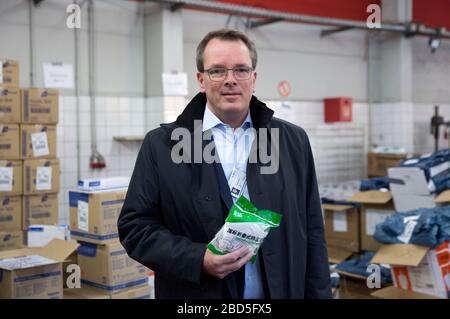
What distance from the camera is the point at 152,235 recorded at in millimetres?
1534

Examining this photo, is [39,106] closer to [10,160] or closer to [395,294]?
[10,160]

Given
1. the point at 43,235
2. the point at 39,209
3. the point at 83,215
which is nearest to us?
the point at 83,215

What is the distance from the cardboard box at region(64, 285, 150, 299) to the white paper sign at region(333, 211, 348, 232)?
220 cm

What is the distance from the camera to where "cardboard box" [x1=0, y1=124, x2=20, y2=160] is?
4301 mm

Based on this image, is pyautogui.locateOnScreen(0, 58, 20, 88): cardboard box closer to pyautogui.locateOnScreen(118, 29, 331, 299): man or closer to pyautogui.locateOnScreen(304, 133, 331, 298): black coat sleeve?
pyautogui.locateOnScreen(118, 29, 331, 299): man

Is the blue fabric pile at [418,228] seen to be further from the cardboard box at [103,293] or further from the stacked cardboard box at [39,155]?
the stacked cardboard box at [39,155]

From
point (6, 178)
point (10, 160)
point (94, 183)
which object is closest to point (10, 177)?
point (6, 178)

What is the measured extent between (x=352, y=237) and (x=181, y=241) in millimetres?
3614

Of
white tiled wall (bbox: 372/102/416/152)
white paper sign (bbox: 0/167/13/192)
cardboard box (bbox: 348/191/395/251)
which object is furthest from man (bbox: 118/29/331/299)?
white tiled wall (bbox: 372/102/416/152)

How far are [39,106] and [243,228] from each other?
350 centimetres

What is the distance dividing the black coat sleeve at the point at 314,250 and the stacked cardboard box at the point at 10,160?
3.27 meters

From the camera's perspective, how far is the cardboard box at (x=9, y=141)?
169 inches
